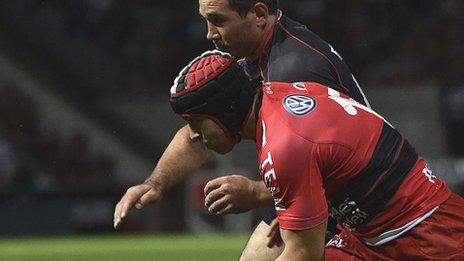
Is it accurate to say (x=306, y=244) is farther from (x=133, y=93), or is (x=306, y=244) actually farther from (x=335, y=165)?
(x=133, y=93)

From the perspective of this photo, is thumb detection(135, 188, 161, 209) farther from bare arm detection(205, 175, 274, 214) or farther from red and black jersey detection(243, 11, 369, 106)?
red and black jersey detection(243, 11, 369, 106)

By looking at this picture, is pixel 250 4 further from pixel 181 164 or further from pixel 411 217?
pixel 411 217

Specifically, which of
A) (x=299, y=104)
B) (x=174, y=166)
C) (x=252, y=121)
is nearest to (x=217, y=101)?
(x=252, y=121)

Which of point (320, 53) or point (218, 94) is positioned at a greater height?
point (218, 94)

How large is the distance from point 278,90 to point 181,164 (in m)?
1.34

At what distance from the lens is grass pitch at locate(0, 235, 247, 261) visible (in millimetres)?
9086

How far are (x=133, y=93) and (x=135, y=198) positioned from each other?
6746 mm

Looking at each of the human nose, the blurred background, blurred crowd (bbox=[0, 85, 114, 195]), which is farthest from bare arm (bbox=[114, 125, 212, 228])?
blurred crowd (bbox=[0, 85, 114, 195])

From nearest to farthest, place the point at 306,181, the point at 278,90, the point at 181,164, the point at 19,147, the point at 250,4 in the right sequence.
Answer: the point at 306,181, the point at 278,90, the point at 250,4, the point at 181,164, the point at 19,147

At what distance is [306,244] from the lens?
3818 millimetres

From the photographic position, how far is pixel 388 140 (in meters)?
4.04

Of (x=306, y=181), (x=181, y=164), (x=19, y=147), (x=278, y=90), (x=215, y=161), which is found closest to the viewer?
(x=306, y=181)

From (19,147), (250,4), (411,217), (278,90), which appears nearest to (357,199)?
(411,217)

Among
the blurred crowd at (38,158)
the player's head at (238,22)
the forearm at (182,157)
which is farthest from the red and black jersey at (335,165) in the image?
the blurred crowd at (38,158)
